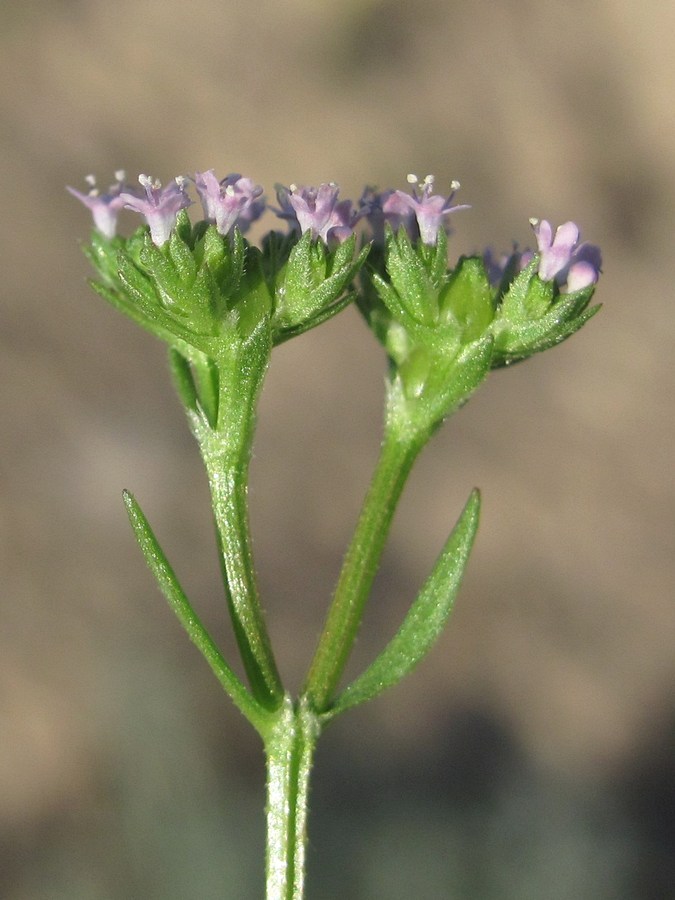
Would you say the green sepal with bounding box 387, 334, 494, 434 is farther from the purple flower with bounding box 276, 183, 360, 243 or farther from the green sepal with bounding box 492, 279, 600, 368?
the purple flower with bounding box 276, 183, 360, 243

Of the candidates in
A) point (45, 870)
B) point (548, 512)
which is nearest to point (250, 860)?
point (45, 870)

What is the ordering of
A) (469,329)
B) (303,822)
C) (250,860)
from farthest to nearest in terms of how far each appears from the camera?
1. (250,860)
2. (469,329)
3. (303,822)

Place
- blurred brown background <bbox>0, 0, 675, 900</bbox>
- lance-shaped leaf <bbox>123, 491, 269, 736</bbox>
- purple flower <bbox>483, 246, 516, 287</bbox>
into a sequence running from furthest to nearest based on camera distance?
blurred brown background <bbox>0, 0, 675, 900</bbox>
purple flower <bbox>483, 246, 516, 287</bbox>
lance-shaped leaf <bbox>123, 491, 269, 736</bbox>

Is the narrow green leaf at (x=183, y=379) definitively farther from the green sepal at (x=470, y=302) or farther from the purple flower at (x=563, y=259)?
the purple flower at (x=563, y=259)

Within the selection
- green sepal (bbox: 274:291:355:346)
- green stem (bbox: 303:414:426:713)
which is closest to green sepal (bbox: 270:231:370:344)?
green sepal (bbox: 274:291:355:346)

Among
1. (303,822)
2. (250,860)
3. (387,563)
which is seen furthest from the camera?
(387,563)

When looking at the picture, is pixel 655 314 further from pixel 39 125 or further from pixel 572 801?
pixel 39 125

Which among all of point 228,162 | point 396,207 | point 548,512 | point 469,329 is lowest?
point 469,329
